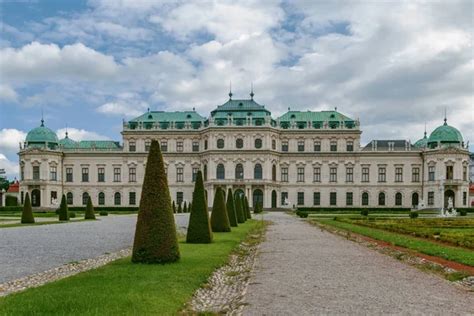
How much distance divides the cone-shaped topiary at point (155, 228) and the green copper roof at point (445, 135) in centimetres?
6085

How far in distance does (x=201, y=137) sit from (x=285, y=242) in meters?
51.6

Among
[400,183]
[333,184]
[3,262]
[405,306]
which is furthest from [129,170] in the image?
[405,306]

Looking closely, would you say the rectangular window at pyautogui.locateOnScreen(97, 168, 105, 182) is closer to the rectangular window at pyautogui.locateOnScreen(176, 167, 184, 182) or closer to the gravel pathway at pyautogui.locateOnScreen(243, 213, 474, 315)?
the rectangular window at pyautogui.locateOnScreen(176, 167, 184, 182)

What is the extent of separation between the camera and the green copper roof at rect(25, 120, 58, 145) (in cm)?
6956

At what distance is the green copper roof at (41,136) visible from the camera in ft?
228

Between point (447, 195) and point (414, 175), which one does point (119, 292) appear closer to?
point (447, 195)

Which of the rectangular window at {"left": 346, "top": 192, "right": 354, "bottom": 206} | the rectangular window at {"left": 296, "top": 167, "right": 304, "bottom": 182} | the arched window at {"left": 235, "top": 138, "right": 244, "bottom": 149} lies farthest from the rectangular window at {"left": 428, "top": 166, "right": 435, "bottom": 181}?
the arched window at {"left": 235, "top": 138, "right": 244, "bottom": 149}

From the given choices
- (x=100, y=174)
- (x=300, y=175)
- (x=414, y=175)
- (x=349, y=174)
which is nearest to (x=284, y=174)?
(x=300, y=175)

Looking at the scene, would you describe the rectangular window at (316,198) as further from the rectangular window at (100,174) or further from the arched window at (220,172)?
the rectangular window at (100,174)

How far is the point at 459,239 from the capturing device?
1881 cm

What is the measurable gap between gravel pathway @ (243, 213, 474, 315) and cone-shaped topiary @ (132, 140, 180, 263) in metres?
2.11

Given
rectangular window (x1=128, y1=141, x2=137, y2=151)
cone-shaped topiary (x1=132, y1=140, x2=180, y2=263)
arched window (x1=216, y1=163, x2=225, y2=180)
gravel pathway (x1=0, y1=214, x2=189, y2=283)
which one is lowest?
gravel pathway (x1=0, y1=214, x2=189, y2=283)

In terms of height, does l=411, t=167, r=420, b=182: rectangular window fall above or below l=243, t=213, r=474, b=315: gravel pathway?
above

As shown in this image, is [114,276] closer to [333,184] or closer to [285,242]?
[285,242]
